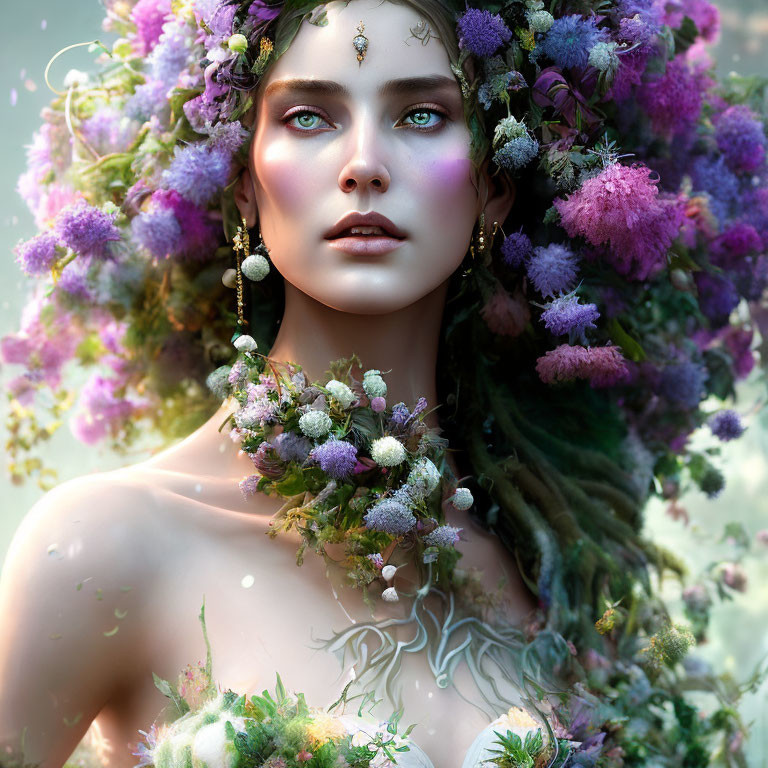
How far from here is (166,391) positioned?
8.55ft

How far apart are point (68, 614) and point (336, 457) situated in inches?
20.9

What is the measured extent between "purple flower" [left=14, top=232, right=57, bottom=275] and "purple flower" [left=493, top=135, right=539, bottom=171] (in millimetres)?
944

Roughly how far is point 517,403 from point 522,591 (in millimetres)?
509

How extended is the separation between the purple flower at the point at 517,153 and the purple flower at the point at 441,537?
0.72 metres

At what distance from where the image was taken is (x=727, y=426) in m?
2.72

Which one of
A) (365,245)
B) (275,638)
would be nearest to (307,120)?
(365,245)

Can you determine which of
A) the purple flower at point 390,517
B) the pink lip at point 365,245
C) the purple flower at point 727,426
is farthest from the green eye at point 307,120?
the purple flower at point 727,426

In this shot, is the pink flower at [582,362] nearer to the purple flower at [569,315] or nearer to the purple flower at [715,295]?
the purple flower at [569,315]

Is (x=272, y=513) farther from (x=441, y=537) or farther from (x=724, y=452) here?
(x=724, y=452)

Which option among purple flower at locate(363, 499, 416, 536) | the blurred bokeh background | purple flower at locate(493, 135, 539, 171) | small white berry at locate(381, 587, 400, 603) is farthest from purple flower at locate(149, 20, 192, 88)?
small white berry at locate(381, 587, 400, 603)

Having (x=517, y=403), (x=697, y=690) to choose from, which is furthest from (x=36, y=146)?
(x=697, y=690)

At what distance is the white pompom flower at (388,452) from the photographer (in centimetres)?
193

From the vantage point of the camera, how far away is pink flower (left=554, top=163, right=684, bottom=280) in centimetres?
207

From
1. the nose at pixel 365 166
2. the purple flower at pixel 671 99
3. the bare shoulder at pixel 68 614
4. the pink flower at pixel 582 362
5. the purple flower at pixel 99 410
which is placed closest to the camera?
the bare shoulder at pixel 68 614
